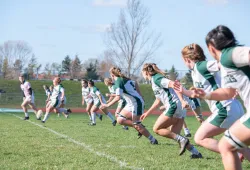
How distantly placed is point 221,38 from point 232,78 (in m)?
0.46

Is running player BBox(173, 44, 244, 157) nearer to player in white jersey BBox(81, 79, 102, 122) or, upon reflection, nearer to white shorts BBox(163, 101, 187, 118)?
white shorts BBox(163, 101, 187, 118)

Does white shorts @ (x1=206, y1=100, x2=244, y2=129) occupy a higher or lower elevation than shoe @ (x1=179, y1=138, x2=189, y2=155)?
higher

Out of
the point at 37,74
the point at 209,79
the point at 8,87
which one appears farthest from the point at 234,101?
the point at 37,74

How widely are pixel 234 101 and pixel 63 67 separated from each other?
80883mm

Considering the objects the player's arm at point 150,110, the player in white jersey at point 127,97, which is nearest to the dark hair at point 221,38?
the player's arm at point 150,110

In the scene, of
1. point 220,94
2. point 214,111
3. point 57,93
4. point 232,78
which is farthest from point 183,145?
point 57,93

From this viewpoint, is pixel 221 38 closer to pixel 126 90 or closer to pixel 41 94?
pixel 126 90

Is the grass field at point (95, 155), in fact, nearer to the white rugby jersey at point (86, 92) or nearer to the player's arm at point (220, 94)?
the player's arm at point (220, 94)

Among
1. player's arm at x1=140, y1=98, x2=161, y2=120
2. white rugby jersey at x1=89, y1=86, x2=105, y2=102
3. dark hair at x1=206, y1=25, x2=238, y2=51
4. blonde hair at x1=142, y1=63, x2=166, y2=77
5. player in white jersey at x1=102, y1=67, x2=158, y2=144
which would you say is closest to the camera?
dark hair at x1=206, y1=25, x2=238, y2=51

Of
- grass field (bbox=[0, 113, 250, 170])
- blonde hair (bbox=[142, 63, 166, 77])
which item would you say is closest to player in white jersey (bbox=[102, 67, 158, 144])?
grass field (bbox=[0, 113, 250, 170])

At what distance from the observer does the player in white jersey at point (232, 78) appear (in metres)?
4.55

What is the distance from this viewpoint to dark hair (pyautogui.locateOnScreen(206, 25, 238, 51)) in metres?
4.91

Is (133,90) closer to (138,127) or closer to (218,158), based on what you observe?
(138,127)

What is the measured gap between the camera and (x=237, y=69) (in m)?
4.71
